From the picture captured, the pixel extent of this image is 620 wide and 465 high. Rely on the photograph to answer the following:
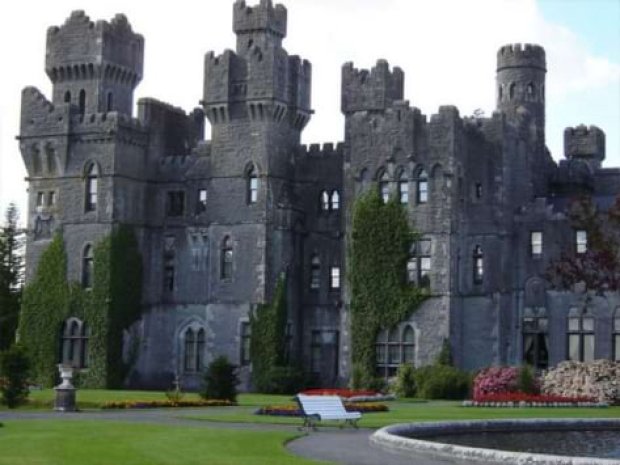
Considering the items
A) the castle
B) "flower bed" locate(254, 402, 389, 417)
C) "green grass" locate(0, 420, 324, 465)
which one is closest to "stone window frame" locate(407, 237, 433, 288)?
the castle

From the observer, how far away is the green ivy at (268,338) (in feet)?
193

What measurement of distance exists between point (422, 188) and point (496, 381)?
1066 centimetres

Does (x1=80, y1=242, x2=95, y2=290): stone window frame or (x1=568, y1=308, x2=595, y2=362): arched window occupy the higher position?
(x1=80, y1=242, x2=95, y2=290): stone window frame

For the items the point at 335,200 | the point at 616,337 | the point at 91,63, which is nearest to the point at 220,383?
the point at 335,200

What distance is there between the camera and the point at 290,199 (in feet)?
202

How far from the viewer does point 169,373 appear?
204ft

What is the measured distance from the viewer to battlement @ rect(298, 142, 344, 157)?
61.8m

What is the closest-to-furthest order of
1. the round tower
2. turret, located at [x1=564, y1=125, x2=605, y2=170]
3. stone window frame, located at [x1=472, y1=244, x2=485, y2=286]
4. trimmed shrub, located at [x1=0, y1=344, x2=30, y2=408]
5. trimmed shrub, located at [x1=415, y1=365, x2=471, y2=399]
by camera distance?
1. trimmed shrub, located at [x1=0, y1=344, x2=30, y2=408]
2. trimmed shrub, located at [x1=415, y1=365, x2=471, y2=399]
3. stone window frame, located at [x1=472, y1=244, x2=485, y2=286]
4. the round tower
5. turret, located at [x1=564, y1=125, x2=605, y2=170]

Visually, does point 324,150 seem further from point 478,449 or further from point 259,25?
point 478,449

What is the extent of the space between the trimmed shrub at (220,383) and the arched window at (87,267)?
58.4 feet

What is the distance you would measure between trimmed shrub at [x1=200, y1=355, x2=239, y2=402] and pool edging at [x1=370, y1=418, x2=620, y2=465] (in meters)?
16.5

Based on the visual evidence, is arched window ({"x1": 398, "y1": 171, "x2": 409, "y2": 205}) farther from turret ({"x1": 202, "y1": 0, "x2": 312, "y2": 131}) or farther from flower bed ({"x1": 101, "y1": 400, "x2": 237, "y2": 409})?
flower bed ({"x1": 101, "y1": 400, "x2": 237, "y2": 409})

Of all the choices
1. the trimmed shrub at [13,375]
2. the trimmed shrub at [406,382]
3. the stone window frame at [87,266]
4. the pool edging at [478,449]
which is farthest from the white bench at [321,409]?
the stone window frame at [87,266]

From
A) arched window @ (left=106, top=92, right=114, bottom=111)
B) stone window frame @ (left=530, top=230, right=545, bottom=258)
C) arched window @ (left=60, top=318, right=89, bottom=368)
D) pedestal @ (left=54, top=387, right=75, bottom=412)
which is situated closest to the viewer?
pedestal @ (left=54, top=387, right=75, bottom=412)
